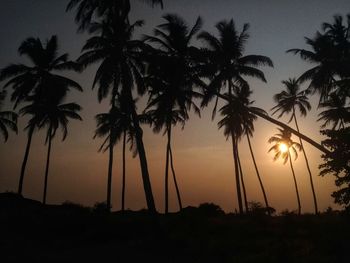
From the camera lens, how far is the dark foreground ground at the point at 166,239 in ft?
58.4

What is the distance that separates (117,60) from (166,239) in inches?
457

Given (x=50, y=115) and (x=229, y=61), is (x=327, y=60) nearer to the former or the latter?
(x=229, y=61)

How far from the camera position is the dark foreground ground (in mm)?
17797

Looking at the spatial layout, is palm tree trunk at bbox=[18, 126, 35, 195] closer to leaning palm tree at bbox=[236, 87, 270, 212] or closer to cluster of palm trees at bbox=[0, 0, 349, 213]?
cluster of palm trees at bbox=[0, 0, 349, 213]

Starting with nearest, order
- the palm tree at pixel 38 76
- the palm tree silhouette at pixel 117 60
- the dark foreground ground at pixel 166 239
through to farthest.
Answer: the dark foreground ground at pixel 166 239, the palm tree silhouette at pixel 117 60, the palm tree at pixel 38 76

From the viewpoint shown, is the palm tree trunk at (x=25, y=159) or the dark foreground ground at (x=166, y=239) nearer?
the dark foreground ground at (x=166, y=239)

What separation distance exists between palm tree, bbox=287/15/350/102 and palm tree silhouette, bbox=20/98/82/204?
68.4 feet

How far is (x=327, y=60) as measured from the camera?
34.2m

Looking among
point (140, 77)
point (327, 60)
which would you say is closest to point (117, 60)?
point (140, 77)

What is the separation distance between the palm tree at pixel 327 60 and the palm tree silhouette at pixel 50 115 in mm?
20856

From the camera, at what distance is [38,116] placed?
3788 cm

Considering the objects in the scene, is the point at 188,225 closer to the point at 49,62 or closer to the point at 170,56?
the point at 170,56

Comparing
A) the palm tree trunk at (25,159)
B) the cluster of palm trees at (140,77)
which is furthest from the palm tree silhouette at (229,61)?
the palm tree trunk at (25,159)

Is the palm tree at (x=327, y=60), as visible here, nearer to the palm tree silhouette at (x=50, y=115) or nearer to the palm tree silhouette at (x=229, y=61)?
the palm tree silhouette at (x=229, y=61)
